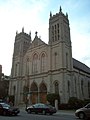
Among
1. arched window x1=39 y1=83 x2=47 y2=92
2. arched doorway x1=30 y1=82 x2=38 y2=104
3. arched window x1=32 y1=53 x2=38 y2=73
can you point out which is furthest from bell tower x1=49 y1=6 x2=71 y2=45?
arched doorway x1=30 y1=82 x2=38 y2=104

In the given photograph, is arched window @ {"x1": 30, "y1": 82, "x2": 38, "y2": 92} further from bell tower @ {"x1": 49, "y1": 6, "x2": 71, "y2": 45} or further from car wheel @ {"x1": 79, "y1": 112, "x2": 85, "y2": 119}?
car wheel @ {"x1": 79, "y1": 112, "x2": 85, "y2": 119}

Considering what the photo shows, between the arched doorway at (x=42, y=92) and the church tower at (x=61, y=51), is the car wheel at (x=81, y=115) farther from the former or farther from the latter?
the arched doorway at (x=42, y=92)

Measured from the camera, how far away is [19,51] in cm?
5181

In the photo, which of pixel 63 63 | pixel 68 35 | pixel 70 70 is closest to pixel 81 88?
pixel 70 70

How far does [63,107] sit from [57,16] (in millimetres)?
23670

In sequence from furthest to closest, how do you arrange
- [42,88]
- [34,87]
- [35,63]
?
1. [35,63]
2. [34,87]
3. [42,88]

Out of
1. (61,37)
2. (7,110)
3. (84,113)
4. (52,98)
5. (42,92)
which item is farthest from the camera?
(42,92)

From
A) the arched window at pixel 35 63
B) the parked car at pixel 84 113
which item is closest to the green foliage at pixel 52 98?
the arched window at pixel 35 63

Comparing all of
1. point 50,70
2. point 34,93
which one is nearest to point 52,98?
point 50,70

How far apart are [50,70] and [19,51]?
615 inches

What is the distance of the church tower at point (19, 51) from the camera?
164ft

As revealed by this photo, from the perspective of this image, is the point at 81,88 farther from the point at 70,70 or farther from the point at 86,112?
the point at 86,112

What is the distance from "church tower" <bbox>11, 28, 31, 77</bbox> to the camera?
4997 cm

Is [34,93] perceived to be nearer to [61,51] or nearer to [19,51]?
[61,51]
